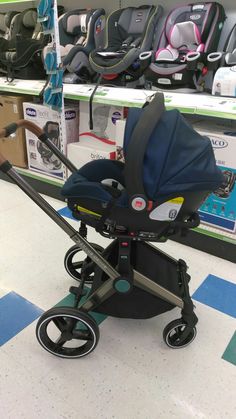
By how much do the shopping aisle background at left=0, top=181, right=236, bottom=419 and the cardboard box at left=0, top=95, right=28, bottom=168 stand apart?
3.38ft

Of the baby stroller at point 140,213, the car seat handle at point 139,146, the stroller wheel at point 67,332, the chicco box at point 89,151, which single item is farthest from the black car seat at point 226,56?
the stroller wheel at point 67,332

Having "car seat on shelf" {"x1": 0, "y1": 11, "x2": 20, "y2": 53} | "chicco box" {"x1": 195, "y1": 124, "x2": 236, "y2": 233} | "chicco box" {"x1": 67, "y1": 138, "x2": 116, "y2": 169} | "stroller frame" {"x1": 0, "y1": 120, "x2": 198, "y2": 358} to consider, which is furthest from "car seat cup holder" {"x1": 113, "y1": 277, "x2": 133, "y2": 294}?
"car seat on shelf" {"x1": 0, "y1": 11, "x2": 20, "y2": 53}

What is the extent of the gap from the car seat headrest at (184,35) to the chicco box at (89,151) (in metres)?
0.63

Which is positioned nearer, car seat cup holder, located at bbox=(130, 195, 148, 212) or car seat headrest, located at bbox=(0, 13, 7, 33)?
car seat cup holder, located at bbox=(130, 195, 148, 212)

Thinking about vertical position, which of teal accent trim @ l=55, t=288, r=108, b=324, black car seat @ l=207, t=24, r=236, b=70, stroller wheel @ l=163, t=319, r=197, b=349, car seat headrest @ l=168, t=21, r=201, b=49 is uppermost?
car seat headrest @ l=168, t=21, r=201, b=49

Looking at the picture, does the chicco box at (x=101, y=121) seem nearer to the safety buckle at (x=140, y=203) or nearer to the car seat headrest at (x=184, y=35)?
the car seat headrest at (x=184, y=35)

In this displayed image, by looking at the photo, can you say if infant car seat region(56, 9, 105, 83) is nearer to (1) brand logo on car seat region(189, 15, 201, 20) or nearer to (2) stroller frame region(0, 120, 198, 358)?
(1) brand logo on car seat region(189, 15, 201, 20)

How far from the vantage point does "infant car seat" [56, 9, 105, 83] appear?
6.13 feet

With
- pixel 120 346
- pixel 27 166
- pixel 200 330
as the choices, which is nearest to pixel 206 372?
pixel 200 330

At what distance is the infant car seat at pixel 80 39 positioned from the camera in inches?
73.5

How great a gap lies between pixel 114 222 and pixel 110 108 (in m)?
1.06

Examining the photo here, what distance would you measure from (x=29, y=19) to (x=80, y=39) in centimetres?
59

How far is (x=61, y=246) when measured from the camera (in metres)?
1.58

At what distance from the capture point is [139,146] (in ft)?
2.37
